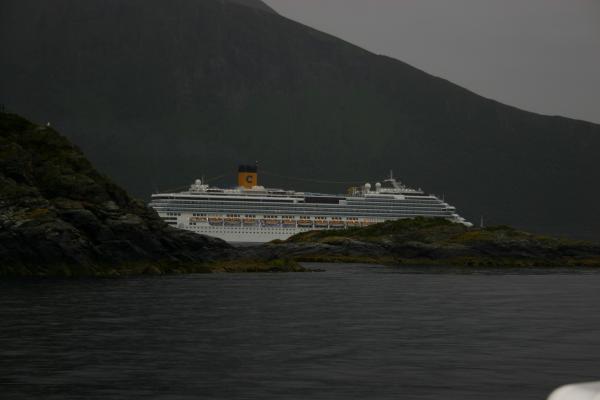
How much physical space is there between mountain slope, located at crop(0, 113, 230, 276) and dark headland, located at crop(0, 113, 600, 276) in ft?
0.19

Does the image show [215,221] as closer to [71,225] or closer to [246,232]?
[246,232]

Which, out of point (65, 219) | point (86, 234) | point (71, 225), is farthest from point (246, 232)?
point (71, 225)

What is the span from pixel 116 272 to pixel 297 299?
1827 cm

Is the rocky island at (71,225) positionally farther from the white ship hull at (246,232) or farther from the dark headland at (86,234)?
the white ship hull at (246,232)

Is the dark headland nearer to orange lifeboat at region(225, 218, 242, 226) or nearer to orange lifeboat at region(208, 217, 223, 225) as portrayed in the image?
orange lifeboat at region(225, 218, 242, 226)

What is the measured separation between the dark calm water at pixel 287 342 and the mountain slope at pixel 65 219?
5.90 metres

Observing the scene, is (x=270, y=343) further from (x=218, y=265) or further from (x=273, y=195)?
(x=273, y=195)

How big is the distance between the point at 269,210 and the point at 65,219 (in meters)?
111

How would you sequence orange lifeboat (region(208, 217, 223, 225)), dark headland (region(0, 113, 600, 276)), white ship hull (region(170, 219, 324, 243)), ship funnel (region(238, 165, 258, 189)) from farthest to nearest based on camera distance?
ship funnel (region(238, 165, 258, 189)) → orange lifeboat (region(208, 217, 223, 225)) → white ship hull (region(170, 219, 324, 243)) → dark headland (region(0, 113, 600, 276))

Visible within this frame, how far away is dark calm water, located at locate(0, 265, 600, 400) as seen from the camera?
77.3 feet

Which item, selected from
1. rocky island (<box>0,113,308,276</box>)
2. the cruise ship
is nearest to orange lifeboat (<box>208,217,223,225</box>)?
the cruise ship

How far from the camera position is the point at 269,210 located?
573 ft

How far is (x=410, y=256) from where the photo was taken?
102m

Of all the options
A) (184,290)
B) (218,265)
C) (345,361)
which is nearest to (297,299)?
(184,290)
